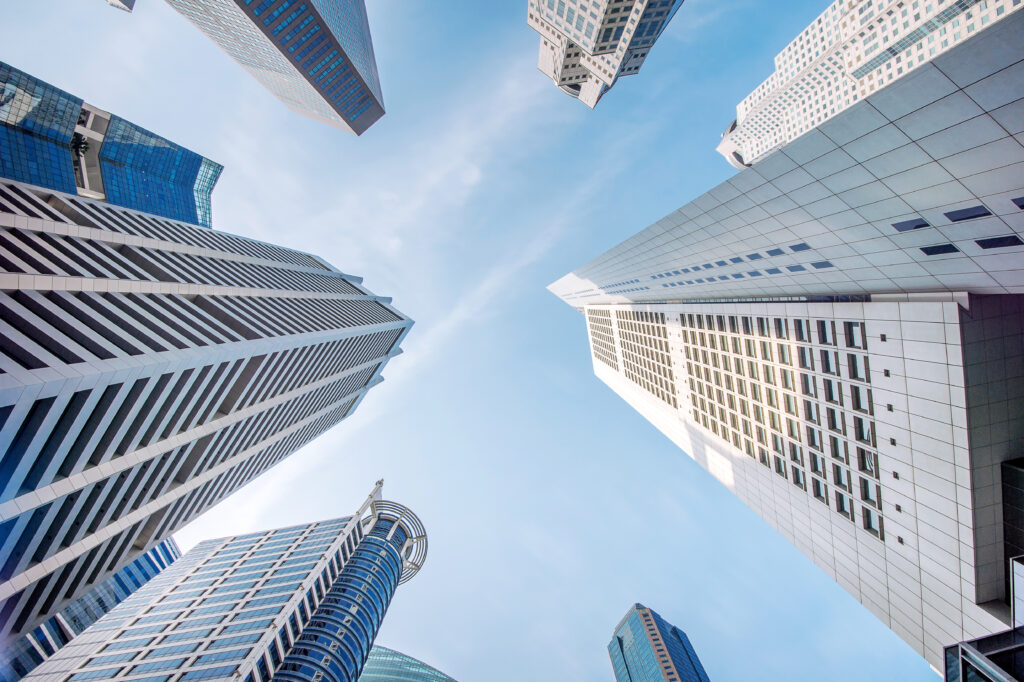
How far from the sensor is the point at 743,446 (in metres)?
40.5

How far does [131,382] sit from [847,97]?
524 feet

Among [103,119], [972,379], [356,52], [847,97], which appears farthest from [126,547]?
[847,97]

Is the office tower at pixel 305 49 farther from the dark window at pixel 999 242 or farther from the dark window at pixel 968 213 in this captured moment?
the dark window at pixel 999 242

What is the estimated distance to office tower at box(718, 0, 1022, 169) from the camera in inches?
3147

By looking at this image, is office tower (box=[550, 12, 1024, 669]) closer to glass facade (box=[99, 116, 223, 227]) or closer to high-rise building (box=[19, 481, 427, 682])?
high-rise building (box=[19, 481, 427, 682])

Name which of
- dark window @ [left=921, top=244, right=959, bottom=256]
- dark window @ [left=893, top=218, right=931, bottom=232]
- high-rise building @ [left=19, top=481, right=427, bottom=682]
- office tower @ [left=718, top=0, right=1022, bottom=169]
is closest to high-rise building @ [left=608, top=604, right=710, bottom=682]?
high-rise building @ [left=19, top=481, right=427, bottom=682]

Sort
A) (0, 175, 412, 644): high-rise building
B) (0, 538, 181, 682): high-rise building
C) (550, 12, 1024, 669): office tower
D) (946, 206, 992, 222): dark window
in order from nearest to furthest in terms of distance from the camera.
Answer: (550, 12, 1024, 669): office tower → (946, 206, 992, 222): dark window → (0, 175, 412, 644): high-rise building → (0, 538, 181, 682): high-rise building

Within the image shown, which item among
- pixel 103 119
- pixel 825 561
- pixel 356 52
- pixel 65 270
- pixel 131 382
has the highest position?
pixel 356 52

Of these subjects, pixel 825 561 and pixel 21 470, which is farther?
pixel 825 561

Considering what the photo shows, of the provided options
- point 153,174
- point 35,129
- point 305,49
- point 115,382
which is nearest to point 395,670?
point 115,382

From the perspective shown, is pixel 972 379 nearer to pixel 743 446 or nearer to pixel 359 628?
pixel 743 446

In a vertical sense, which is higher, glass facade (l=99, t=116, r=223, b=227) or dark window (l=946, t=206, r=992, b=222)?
glass facade (l=99, t=116, r=223, b=227)

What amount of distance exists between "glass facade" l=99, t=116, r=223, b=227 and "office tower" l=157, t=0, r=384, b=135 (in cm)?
3108

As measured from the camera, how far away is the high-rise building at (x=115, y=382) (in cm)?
2341
